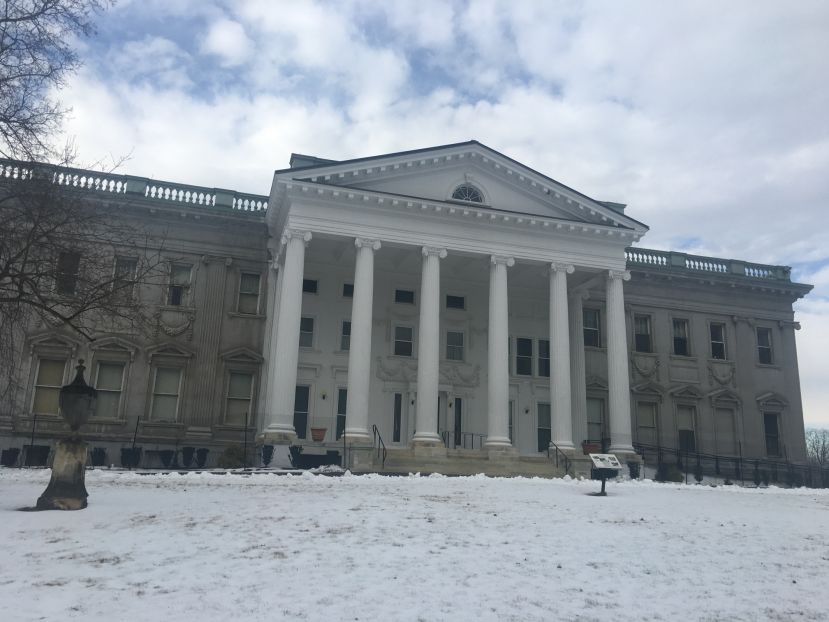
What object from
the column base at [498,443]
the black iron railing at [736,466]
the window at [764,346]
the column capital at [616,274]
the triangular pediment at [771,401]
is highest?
the column capital at [616,274]

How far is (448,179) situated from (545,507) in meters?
15.5

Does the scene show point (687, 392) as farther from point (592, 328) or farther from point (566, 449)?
point (566, 449)

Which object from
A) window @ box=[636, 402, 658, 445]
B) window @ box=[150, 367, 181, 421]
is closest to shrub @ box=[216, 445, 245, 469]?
window @ box=[150, 367, 181, 421]

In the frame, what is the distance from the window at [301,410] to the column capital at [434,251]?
23.8ft

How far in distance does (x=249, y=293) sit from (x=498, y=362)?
403 inches

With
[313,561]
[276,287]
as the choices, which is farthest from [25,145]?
[276,287]

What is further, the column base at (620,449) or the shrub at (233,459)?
the column base at (620,449)

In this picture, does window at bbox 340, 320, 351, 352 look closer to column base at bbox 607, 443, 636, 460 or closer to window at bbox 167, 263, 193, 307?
window at bbox 167, 263, 193, 307

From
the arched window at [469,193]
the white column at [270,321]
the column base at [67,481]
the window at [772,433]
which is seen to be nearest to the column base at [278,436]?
the white column at [270,321]

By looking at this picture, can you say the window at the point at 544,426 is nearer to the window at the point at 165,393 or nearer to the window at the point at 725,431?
the window at the point at 725,431

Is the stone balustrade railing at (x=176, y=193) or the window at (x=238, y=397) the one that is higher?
the stone balustrade railing at (x=176, y=193)

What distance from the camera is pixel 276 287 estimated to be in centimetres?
2766

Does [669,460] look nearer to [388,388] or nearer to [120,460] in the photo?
[388,388]

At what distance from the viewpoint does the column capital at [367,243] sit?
24312 mm
